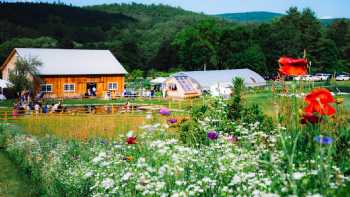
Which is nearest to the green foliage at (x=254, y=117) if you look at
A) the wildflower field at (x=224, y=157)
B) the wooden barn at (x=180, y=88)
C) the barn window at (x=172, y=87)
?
the wildflower field at (x=224, y=157)

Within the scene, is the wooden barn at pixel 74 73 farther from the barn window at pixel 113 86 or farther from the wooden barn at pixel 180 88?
the wooden barn at pixel 180 88

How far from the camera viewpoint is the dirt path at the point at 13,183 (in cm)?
901

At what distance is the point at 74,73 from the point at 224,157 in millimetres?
39041

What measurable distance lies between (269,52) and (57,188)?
66899mm

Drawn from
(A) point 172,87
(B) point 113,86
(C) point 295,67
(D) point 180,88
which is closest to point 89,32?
(B) point 113,86

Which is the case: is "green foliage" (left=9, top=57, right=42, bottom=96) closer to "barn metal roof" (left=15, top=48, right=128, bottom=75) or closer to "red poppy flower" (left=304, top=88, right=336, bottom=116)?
"barn metal roof" (left=15, top=48, right=128, bottom=75)

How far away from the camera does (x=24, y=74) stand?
37906mm

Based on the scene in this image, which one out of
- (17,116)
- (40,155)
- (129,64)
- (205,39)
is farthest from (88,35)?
(40,155)

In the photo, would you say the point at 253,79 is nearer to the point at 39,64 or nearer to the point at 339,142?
the point at 39,64

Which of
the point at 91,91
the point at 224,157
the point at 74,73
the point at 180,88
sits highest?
the point at 74,73

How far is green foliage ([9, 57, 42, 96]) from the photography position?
3672 cm

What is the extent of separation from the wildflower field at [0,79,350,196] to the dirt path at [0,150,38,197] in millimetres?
221

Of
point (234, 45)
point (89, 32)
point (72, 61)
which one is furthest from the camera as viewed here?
point (89, 32)

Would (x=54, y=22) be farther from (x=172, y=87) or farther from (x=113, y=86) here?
(x=172, y=87)
